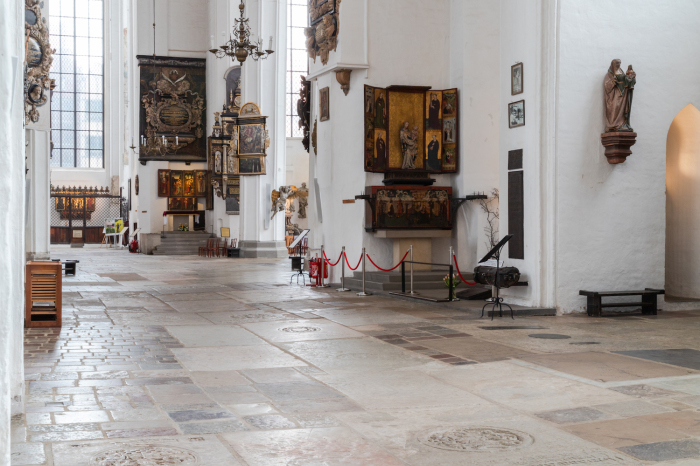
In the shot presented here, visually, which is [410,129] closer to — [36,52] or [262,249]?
[36,52]

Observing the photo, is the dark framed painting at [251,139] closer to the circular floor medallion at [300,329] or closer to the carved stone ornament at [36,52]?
the carved stone ornament at [36,52]

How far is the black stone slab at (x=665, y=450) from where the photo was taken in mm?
5238

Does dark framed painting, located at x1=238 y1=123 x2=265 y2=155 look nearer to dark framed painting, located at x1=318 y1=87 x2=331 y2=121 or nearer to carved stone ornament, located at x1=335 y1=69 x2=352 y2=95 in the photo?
dark framed painting, located at x1=318 y1=87 x2=331 y2=121

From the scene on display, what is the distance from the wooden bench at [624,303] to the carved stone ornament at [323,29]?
8814 mm

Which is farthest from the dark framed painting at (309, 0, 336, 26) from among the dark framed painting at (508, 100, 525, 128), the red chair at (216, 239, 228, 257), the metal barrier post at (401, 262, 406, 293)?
the red chair at (216, 239, 228, 257)

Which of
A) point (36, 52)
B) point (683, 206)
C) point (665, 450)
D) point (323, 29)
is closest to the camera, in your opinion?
point (665, 450)

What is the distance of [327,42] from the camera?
1870 centimetres

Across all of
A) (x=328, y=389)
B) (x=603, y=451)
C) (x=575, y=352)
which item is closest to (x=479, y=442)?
(x=603, y=451)

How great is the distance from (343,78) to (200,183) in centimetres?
2313

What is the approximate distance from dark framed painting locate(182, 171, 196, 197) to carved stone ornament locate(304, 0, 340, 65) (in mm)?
21622

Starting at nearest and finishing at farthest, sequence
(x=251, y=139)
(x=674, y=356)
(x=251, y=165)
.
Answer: (x=674, y=356), (x=251, y=139), (x=251, y=165)

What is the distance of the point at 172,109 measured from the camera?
3916 cm

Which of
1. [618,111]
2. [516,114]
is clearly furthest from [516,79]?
[618,111]

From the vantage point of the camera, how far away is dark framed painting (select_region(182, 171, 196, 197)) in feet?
131
